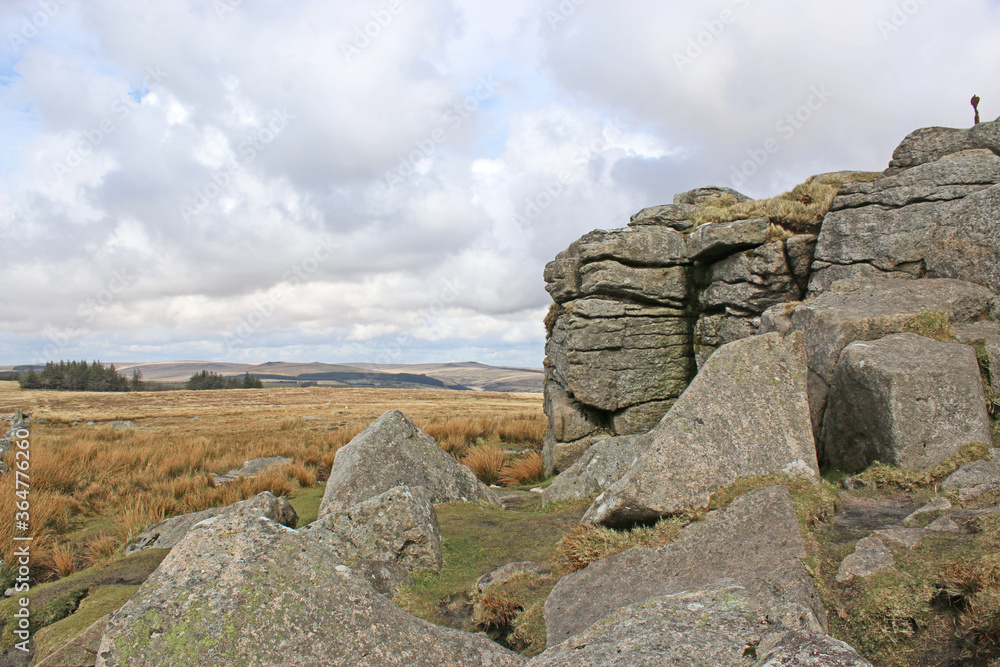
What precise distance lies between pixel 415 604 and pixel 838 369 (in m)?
7.47

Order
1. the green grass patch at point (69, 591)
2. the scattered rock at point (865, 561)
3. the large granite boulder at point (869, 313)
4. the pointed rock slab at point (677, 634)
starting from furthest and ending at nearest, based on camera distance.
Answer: the large granite boulder at point (869, 313) < the green grass patch at point (69, 591) < the scattered rock at point (865, 561) < the pointed rock slab at point (677, 634)

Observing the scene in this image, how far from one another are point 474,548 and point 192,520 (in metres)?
6.14

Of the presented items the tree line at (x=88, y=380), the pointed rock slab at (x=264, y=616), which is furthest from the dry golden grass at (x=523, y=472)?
the tree line at (x=88, y=380)

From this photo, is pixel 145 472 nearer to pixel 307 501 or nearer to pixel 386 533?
pixel 307 501

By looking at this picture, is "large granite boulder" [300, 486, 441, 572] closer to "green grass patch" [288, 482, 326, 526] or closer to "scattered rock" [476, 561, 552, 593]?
"scattered rock" [476, 561, 552, 593]

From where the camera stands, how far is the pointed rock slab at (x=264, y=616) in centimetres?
396

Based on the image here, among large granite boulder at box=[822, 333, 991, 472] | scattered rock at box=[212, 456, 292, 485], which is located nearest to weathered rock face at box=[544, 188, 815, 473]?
large granite boulder at box=[822, 333, 991, 472]

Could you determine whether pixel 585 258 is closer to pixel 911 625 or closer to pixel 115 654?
pixel 911 625

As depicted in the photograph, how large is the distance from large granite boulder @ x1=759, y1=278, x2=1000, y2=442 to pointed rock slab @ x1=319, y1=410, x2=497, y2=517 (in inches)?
263

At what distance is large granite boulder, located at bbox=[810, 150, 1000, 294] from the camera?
11.0 m

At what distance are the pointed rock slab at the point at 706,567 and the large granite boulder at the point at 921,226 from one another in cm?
831

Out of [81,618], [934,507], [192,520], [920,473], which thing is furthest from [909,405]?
[192,520]

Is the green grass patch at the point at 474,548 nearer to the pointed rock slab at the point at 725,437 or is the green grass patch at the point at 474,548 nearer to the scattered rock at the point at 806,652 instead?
the pointed rock slab at the point at 725,437

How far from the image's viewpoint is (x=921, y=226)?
12.1 metres
